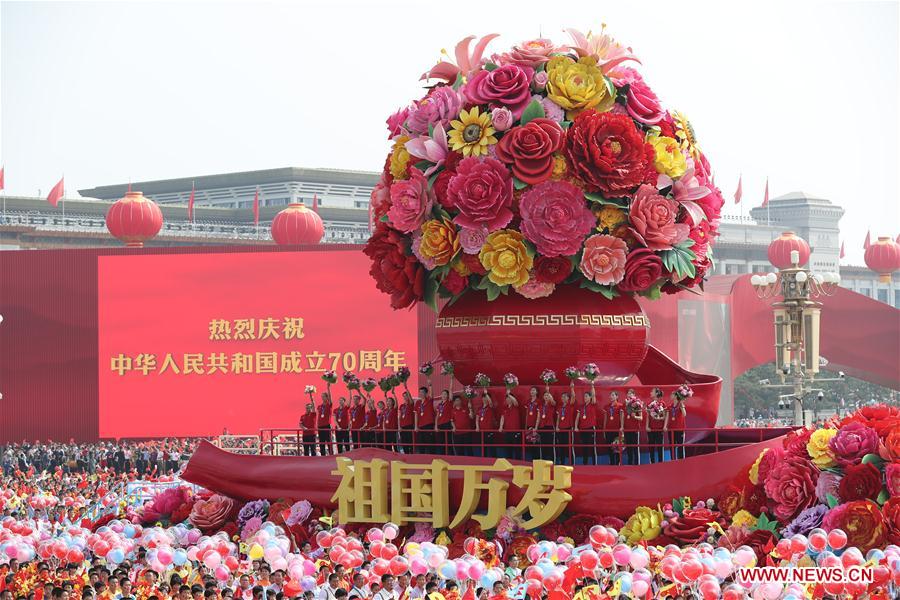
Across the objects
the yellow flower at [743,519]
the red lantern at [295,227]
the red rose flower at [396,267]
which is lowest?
the yellow flower at [743,519]

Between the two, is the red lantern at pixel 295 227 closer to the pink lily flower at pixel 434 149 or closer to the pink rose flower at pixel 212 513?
the pink rose flower at pixel 212 513

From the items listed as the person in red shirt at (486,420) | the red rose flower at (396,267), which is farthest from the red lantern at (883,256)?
the person in red shirt at (486,420)

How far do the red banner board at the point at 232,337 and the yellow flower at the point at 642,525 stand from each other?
2983cm

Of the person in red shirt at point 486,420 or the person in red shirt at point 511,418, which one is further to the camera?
the person in red shirt at point 486,420

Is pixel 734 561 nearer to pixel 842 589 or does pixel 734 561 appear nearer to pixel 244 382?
pixel 842 589

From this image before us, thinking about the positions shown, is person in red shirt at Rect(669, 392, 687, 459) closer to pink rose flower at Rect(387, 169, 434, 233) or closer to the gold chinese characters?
the gold chinese characters

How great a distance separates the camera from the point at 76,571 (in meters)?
20.4

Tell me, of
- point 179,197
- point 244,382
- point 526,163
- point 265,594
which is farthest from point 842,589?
point 179,197

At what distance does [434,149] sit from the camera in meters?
22.7

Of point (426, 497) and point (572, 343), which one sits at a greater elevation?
point (572, 343)

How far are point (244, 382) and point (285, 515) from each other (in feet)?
92.6

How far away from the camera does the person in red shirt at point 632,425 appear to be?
21.1 meters

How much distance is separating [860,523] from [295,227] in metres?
41.1

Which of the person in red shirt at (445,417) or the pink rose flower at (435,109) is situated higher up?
the pink rose flower at (435,109)
